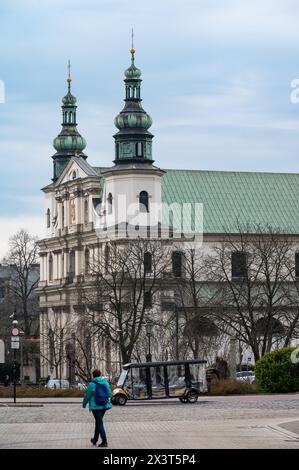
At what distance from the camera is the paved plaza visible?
1146 inches

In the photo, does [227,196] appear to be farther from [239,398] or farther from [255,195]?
[239,398]

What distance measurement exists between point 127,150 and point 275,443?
7825 cm

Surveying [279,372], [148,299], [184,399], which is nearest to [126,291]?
[148,299]

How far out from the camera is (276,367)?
186 feet

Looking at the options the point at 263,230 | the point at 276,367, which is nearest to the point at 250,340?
the point at 276,367

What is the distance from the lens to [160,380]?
5272 cm

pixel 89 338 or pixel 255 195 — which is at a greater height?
pixel 255 195

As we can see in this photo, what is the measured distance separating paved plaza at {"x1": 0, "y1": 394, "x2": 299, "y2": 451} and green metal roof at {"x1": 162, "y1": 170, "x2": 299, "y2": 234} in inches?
2214

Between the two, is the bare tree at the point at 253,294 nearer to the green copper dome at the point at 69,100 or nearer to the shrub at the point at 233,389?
the shrub at the point at 233,389

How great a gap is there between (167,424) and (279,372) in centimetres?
2123

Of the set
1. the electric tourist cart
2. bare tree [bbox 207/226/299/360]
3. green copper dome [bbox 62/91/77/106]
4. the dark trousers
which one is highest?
green copper dome [bbox 62/91/77/106]

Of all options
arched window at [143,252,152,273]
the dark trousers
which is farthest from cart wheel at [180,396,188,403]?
arched window at [143,252,152,273]

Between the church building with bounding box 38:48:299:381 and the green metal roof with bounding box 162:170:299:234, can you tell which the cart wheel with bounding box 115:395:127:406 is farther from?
the green metal roof with bounding box 162:170:299:234
